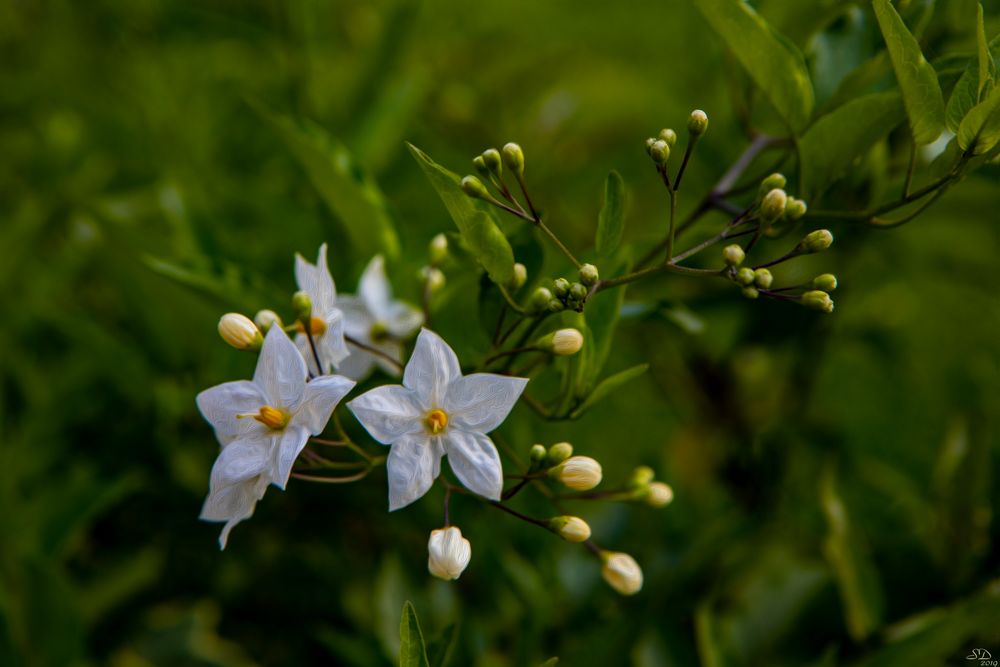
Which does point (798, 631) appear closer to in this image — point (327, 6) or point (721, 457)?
point (721, 457)

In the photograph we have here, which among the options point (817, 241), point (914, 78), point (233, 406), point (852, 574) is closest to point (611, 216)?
point (817, 241)

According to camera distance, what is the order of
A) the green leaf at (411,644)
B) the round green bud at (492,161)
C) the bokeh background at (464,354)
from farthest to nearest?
the bokeh background at (464,354) < the round green bud at (492,161) < the green leaf at (411,644)

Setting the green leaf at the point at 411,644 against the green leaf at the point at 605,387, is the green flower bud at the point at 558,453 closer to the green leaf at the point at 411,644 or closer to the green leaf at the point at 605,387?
the green leaf at the point at 605,387

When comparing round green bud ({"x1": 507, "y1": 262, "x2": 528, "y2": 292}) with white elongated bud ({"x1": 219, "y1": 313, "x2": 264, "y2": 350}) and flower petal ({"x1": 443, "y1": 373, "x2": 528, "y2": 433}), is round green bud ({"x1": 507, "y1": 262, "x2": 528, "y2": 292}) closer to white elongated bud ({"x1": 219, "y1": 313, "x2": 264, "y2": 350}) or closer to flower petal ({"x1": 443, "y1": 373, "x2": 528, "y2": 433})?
flower petal ({"x1": 443, "y1": 373, "x2": 528, "y2": 433})

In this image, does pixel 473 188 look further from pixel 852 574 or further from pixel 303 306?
pixel 852 574

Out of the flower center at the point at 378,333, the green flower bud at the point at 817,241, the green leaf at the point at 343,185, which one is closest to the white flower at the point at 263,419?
the flower center at the point at 378,333

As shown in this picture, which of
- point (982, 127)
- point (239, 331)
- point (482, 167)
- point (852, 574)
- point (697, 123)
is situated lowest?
point (852, 574)

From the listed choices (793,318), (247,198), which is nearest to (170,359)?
(247,198)
